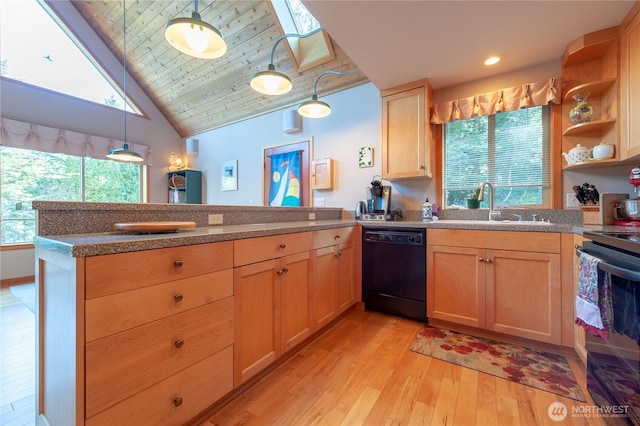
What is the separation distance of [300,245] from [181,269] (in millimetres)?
818

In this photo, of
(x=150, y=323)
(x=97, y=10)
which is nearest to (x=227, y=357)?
(x=150, y=323)

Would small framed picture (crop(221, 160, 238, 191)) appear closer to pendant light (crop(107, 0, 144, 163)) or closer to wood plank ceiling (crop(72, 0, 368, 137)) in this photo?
wood plank ceiling (crop(72, 0, 368, 137))

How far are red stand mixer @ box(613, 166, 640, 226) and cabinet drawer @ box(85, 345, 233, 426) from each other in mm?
2612

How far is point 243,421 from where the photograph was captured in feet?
4.05

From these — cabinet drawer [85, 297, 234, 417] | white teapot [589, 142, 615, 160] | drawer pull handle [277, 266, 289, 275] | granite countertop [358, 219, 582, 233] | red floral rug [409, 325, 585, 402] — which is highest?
white teapot [589, 142, 615, 160]

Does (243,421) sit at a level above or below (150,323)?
below

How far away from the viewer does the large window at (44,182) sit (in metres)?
3.76

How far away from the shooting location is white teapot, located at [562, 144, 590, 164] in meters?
1.96

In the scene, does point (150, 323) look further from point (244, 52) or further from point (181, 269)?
point (244, 52)

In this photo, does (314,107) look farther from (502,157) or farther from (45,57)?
(45,57)

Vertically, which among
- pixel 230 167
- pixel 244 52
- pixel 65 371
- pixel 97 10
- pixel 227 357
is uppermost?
pixel 97 10

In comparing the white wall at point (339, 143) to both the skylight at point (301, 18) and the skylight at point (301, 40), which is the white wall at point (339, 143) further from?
the skylight at point (301, 18)

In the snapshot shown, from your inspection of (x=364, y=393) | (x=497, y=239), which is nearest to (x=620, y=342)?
(x=497, y=239)

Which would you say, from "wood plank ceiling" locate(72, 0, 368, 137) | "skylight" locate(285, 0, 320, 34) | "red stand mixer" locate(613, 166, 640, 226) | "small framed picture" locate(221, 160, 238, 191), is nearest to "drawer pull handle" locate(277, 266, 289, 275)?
"red stand mixer" locate(613, 166, 640, 226)
